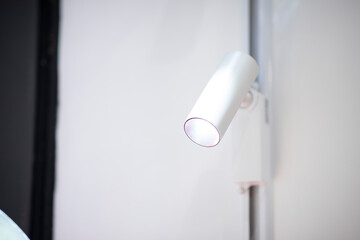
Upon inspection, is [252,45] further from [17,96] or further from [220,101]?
[17,96]

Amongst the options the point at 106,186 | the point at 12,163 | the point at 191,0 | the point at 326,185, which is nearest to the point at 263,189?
the point at 326,185

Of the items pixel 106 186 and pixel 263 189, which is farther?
pixel 106 186

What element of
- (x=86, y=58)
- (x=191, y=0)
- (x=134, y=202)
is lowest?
(x=134, y=202)

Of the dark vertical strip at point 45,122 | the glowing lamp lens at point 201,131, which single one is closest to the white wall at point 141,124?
the dark vertical strip at point 45,122

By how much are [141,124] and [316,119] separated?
47 centimetres

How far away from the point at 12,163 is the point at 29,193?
98 mm

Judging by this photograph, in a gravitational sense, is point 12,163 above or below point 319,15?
below

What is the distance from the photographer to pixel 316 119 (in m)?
1.03

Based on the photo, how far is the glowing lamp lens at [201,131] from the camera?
805 millimetres

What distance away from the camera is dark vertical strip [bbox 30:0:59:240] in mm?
1149

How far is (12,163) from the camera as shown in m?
1.14

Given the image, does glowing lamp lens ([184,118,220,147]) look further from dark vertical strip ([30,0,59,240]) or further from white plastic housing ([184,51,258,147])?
dark vertical strip ([30,0,59,240])

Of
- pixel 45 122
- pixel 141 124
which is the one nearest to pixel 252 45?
pixel 141 124

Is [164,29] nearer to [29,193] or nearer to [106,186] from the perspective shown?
[106,186]
